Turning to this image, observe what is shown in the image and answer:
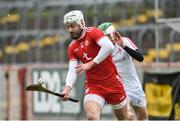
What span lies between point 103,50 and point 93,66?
0.81 feet

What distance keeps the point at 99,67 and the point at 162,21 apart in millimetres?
4116

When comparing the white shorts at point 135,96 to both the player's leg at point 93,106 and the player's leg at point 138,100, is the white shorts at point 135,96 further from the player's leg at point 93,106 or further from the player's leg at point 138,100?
the player's leg at point 93,106

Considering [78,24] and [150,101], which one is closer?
[78,24]

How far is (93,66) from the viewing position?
8586 mm

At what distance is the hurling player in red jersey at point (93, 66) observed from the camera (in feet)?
28.2

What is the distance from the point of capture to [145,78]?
13945mm

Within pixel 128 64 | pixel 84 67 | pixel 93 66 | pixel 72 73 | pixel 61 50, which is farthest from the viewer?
pixel 61 50

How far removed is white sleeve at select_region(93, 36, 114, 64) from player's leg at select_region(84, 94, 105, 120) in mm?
553

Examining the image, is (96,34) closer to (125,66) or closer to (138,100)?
(125,66)

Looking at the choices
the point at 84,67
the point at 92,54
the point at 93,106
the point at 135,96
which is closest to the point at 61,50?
the point at 135,96

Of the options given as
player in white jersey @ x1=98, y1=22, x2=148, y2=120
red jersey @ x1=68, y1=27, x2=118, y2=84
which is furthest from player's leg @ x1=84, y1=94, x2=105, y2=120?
player in white jersey @ x1=98, y1=22, x2=148, y2=120

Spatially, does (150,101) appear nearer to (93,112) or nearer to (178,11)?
(178,11)

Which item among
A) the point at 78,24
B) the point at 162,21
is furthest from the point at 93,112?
the point at 162,21

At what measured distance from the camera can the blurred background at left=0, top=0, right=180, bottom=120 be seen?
541 inches
